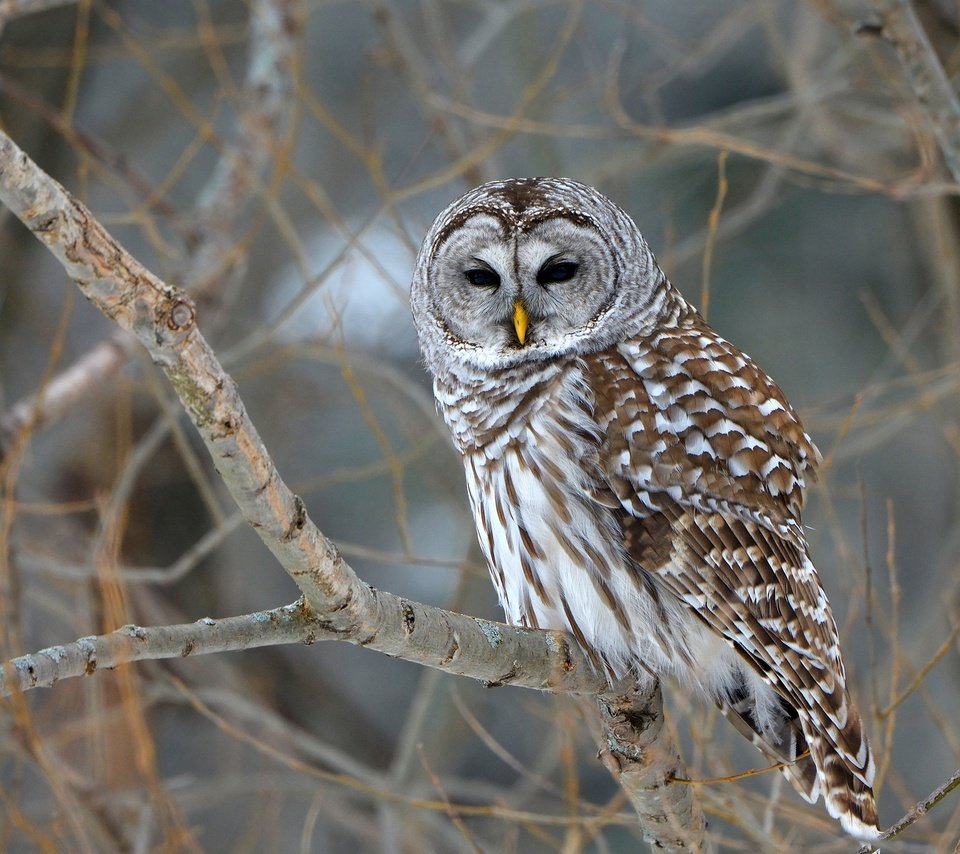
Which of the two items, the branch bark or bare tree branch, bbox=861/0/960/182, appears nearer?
the branch bark

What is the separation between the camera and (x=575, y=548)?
332 cm

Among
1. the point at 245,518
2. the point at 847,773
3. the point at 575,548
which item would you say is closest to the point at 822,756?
the point at 847,773

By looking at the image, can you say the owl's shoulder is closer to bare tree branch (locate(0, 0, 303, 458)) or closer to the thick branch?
the thick branch

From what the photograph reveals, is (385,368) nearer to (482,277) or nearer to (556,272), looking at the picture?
(482,277)

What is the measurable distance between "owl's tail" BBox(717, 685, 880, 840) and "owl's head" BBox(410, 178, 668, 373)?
1.17 metres

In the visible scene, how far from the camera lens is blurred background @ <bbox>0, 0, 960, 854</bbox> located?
432cm

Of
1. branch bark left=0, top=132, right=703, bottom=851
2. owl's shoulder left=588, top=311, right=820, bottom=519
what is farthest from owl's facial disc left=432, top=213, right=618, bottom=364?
branch bark left=0, top=132, right=703, bottom=851

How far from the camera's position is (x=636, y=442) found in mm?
3309

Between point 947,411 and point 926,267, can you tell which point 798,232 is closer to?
Answer: point 926,267

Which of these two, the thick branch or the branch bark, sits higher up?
the branch bark

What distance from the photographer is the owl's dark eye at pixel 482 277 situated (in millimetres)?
3611

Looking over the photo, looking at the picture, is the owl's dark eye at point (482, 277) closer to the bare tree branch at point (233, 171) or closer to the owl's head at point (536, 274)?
the owl's head at point (536, 274)

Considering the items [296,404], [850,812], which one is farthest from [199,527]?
[850,812]

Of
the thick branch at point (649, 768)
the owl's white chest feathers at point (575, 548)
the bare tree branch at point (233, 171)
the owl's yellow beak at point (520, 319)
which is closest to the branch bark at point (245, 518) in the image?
the thick branch at point (649, 768)
